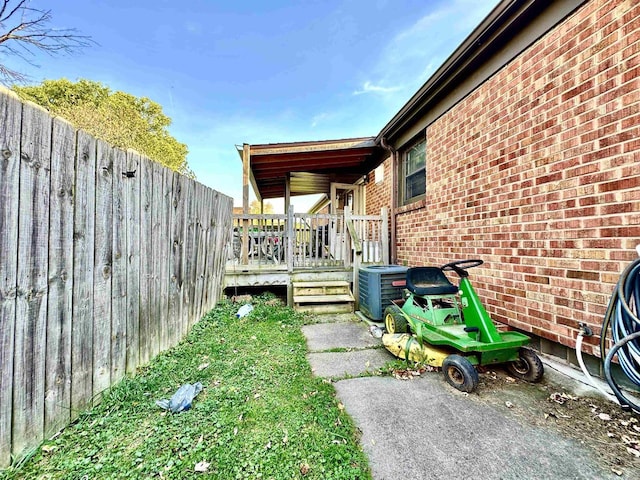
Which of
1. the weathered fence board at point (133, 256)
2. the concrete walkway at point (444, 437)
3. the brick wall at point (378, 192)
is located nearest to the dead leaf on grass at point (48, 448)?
the weathered fence board at point (133, 256)

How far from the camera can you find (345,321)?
4102 mm

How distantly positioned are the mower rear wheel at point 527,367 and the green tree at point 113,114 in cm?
1543

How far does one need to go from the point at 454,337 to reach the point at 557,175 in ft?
5.51

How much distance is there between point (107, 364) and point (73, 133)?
1638 mm

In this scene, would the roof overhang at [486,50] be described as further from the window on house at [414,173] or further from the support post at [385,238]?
the support post at [385,238]

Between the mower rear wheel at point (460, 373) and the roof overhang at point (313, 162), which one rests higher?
the roof overhang at point (313, 162)

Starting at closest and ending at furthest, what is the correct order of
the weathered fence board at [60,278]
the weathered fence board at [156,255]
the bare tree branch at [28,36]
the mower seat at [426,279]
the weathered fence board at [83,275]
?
1. the weathered fence board at [60,278]
2. the weathered fence board at [83,275]
3. the weathered fence board at [156,255]
4. the mower seat at [426,279]
5. the bare tree branch at [28,36]

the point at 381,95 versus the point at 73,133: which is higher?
the point at 381,95

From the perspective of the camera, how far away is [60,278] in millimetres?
1590

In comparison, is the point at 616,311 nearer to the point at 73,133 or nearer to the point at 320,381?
the point at 320,381

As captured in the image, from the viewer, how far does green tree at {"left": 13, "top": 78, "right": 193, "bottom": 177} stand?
39.3ft

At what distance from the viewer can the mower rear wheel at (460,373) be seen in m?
2.00

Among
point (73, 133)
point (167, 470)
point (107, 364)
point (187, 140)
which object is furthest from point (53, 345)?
point (187, 140)

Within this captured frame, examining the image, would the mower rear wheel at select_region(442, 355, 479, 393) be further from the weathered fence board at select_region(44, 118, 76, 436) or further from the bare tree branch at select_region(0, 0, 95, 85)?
the bare tree branch at select_region(0, 0, 95, 85)
